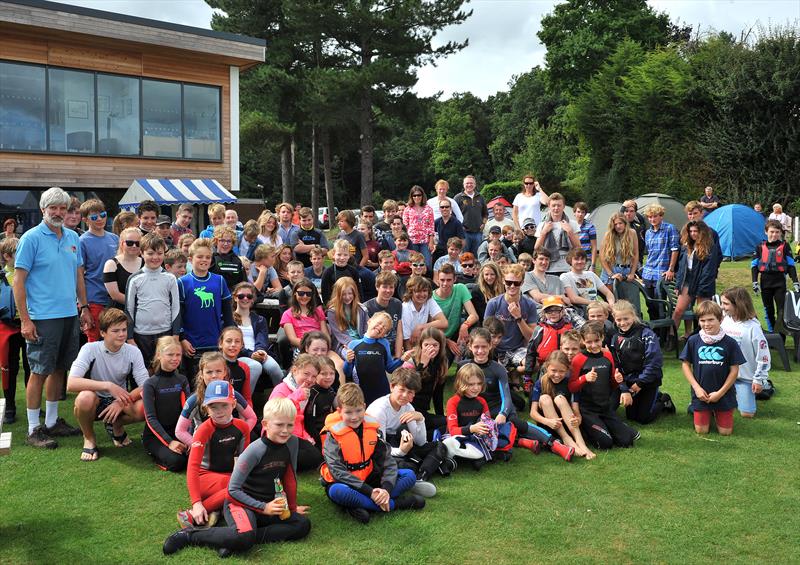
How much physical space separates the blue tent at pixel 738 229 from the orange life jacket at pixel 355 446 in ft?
53.1

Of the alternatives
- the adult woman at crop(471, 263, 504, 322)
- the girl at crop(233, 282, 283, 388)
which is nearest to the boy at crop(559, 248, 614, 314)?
the adult woman at crop(471, 263, 504, 322)

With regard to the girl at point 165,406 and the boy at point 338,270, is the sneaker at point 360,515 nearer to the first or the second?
the girl at point 165,406

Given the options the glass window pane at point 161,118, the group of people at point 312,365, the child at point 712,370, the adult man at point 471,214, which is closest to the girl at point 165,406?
the group of people at point 312,365

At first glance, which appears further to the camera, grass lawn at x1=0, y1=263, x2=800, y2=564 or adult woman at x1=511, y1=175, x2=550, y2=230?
adult woman at x1=511, y1=175, x2=550, y2=230

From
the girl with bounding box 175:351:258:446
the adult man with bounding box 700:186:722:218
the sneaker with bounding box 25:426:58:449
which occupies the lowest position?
the sneaker with bounding box 25:426:58:449

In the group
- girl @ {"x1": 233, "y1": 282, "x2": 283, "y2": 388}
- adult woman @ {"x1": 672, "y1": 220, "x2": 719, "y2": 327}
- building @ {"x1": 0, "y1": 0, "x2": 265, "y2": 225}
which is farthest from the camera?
building @ {"x1": 0, "y1": 0, "x2": 265, "y2": 225}

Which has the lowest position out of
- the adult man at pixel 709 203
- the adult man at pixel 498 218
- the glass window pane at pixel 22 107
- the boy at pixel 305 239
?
the boy at pixel 305 239

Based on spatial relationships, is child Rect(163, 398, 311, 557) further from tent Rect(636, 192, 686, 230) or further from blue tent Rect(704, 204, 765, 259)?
tent Rect(636, 192, 686, 230)

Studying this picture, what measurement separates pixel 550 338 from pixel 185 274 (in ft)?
11.9

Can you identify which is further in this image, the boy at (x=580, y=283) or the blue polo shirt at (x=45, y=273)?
the boy at (x=580, y=283)

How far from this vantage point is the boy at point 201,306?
6.49 meters

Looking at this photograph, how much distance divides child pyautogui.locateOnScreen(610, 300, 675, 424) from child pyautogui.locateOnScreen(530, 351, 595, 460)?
0.86 meters

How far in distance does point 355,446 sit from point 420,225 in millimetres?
5510

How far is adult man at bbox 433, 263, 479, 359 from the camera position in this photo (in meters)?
7.75
